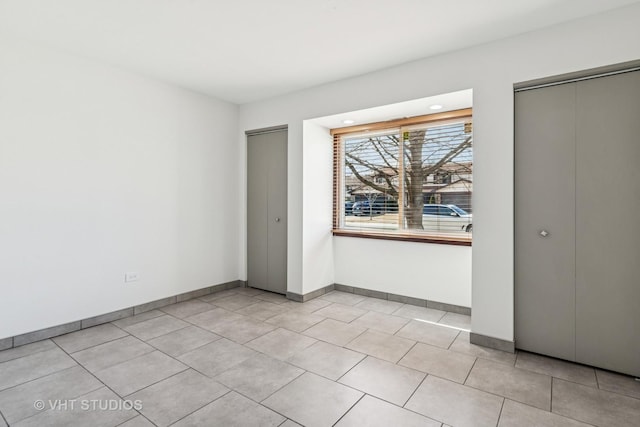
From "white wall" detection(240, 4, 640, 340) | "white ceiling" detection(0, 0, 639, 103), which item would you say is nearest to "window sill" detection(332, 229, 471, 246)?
"white wall" detection(240, 4, 640, 340)

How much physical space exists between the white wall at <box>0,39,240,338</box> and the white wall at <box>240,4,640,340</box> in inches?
91.8

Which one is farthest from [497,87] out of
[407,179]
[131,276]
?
[131,276]

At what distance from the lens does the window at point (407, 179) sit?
12.2 feet

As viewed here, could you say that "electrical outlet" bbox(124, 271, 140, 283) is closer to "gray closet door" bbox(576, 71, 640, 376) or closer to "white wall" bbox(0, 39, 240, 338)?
"white wall" bbox(0, 39, 240, 338)

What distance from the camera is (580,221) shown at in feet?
8.41

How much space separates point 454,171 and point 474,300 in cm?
150

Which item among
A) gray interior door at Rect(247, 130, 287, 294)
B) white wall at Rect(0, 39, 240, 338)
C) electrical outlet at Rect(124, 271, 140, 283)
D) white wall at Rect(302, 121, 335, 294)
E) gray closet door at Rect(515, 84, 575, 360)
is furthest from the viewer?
gray interior door at Rect(247, 130, 287, 294)

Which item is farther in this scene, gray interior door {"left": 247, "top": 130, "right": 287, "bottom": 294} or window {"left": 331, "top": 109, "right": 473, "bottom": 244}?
gray interior door {"left": 247, "top": 130, "right": 287, "bottom": 294}

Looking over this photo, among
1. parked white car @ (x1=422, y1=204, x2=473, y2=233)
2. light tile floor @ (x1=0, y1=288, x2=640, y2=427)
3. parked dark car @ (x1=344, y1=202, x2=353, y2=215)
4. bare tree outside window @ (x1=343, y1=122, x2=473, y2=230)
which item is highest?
bare tree outside window @ (x1=343, y1=122, x2=473, y2=230)

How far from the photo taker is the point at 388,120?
4113mm

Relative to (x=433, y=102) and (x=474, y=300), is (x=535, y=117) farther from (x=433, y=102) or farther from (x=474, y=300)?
(x=474, y=300)

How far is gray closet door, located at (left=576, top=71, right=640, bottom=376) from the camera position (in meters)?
2.38

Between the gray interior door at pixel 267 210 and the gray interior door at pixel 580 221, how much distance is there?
9.07 feet

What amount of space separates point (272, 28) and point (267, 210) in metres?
2.48
